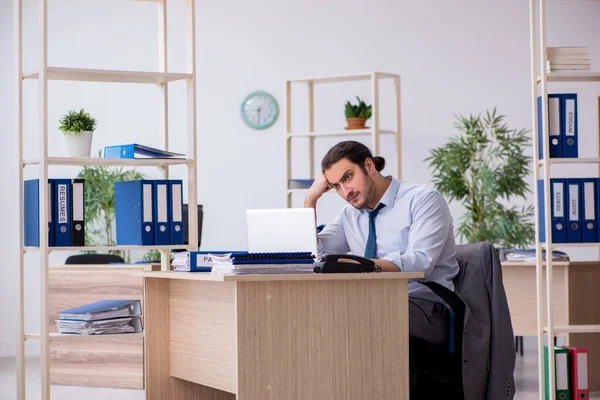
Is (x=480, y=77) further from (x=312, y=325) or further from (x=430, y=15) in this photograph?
(x=312, y=325)

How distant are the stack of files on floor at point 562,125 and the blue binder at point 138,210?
6.00 ft

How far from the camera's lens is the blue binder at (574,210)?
4.00 metres

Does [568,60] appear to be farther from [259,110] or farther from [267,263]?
[259,110]

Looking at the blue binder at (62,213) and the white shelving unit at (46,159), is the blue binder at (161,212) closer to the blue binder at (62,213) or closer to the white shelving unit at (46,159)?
the white shelving unit at (46,159)

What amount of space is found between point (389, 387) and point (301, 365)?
298 millimetres

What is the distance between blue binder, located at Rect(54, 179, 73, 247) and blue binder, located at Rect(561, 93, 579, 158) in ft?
7.43

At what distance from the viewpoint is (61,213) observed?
3770 mm

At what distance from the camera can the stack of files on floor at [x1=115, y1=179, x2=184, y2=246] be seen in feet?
12.4

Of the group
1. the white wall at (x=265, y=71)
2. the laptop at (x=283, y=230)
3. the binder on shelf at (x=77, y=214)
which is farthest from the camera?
the white wall at (x=265, y=71)

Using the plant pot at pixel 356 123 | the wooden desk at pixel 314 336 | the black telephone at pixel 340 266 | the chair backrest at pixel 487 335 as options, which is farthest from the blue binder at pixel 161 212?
the plant pot at pixel 356 123

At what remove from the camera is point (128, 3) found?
7.83 metres

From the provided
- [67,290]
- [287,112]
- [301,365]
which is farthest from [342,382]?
[287,112]

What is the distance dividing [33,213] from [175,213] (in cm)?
62

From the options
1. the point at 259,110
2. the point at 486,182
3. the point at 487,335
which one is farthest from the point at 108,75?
the point at 259,110
